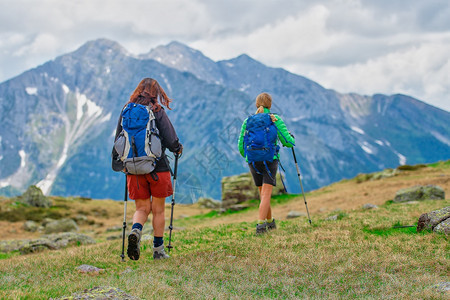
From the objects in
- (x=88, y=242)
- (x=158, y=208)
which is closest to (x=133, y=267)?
(x=158, y=208)

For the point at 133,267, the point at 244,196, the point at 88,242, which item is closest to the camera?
the point at 133,267

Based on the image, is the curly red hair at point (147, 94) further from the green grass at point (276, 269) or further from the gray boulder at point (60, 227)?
the gray boulder at point (60, 227)

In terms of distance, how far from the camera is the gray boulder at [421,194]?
2294 centimetres

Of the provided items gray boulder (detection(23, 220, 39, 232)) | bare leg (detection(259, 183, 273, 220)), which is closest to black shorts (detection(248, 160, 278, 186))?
bare leg (detection(259, 183, 273, 220))

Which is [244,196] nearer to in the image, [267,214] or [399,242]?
[267,214]

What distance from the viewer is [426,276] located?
7.16 meters

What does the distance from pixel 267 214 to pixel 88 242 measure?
1012 cm

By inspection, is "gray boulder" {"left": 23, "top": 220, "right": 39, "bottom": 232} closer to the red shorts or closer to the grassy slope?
the grassy slope

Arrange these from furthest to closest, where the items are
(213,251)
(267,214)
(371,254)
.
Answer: (267,214), (213,251), (371,254)

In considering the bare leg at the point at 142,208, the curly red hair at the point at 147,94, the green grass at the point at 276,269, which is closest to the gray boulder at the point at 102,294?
the green grass at the point at 276,269

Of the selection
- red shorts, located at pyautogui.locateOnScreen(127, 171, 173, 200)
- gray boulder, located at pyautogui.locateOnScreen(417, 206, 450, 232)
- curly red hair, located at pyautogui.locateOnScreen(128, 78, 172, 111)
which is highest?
curly red hair, located at pyautogui.locateOnScreen(128, 78, 172, 111)

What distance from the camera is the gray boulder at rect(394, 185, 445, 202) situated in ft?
75.3

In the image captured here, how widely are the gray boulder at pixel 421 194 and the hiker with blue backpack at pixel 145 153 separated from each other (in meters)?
17.3

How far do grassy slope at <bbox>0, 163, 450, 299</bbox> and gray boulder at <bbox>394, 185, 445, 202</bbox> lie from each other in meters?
11.3
